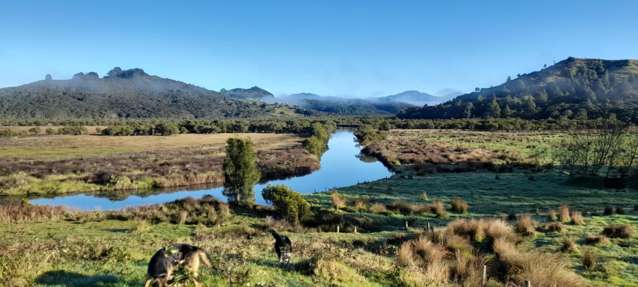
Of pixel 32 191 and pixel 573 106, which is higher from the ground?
pixel 573 106

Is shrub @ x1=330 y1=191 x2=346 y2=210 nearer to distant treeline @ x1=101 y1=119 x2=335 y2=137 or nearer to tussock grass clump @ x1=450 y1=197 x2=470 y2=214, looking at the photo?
tussock grass clump @ x1=450 y1=197 x2=470 y2=214

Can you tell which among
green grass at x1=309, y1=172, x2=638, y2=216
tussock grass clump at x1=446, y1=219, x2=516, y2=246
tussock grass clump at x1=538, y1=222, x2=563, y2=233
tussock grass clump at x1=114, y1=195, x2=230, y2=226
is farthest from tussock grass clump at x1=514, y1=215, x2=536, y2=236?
tussock grass clump at x1=114, y1=195, x2=230, y2=226

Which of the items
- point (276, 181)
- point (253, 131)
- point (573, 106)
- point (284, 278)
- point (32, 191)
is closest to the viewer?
point (284, 278)

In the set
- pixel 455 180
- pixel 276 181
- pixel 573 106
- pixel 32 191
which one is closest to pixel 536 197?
pixel 455 180

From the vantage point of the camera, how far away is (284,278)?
934 cm

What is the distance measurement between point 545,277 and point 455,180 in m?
27.7

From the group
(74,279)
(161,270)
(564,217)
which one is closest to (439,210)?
(564,217)

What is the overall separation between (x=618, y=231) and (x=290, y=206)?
15.4 meters

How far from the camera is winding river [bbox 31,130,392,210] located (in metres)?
38.7

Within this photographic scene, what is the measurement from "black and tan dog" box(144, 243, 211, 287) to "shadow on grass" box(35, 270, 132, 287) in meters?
0.94

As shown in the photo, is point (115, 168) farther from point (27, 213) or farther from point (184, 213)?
point (184, 213)

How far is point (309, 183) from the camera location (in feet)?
166

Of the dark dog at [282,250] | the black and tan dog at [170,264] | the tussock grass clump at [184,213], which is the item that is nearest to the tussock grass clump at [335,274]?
the dark dog at [282,250]

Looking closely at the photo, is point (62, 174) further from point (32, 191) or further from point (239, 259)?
point (239, 259)
